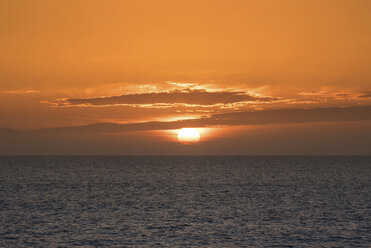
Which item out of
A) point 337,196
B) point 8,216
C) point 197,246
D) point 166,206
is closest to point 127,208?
point 166,206

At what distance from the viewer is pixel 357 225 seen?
4853 centimetres

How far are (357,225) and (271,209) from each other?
14830 millimetres

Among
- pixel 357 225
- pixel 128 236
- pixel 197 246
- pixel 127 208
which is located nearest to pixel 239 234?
pixel 197 246

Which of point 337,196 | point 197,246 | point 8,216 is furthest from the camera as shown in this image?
point 337,196

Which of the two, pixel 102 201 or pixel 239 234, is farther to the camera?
pixel 102 201

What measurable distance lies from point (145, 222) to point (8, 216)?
1699 cm

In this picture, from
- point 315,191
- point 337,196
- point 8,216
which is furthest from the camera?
point 315,191

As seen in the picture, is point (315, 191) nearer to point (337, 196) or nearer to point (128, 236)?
point (337, 196)

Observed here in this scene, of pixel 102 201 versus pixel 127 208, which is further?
pixel 102 201

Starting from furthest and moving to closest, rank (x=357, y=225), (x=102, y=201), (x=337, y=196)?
(x=337, y=196) < (x=102, y=201) < (x=357, y=225)

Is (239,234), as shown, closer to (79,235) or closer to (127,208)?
(79,235)

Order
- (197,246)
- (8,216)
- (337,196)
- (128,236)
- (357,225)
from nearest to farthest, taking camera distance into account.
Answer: (197,246)
(128,236)
(357,225)
(8,216)
(337,196)

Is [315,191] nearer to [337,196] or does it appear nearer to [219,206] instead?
[337,196]

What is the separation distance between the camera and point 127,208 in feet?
207
